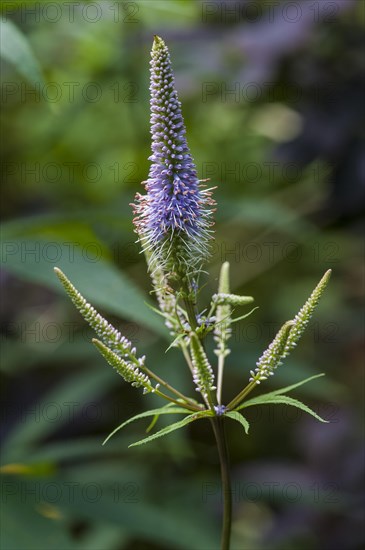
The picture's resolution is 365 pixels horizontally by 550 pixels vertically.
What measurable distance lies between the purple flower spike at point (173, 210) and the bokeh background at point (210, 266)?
47 cm

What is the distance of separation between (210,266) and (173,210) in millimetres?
3003

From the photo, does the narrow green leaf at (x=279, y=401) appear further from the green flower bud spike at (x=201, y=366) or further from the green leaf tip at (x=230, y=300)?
the green leaf tip at (x=230, y=300)

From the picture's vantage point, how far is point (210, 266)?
4.20 meters

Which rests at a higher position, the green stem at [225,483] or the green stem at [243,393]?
the green stem at [243,393]

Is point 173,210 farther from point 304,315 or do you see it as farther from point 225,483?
point 225,483

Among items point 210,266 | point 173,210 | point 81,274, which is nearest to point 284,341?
point 173,210

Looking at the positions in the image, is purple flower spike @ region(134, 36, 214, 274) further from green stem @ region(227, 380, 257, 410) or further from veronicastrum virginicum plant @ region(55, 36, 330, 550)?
green stem @ region(227, 380, 257, 410)

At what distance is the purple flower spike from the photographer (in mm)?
1147

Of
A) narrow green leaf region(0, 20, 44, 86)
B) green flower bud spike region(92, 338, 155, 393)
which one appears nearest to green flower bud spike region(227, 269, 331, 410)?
green flower bud spike region(92, 338, 155, 393)

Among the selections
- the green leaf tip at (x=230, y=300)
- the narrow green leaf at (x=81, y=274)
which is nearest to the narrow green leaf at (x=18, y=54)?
the narrow green leaf at (x=81, y=274)

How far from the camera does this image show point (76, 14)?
3.54 m

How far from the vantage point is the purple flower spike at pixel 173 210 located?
1.15m

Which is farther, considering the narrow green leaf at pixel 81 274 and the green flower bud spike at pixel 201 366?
the narrow green leaf at pixel 81 274

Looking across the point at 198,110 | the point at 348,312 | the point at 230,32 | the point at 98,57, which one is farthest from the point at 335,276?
the point at 98,57
